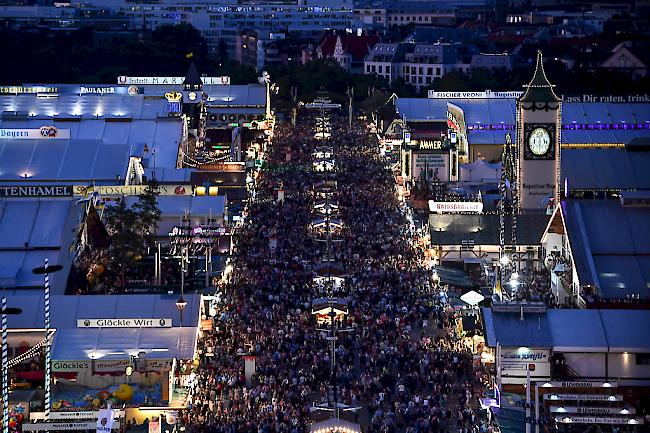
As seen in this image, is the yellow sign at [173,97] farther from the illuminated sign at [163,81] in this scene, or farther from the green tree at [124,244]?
the green tree at [124,244]

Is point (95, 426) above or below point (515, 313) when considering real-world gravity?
below

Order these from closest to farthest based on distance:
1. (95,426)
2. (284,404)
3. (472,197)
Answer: (95,426) → (284,404) → (472,197)

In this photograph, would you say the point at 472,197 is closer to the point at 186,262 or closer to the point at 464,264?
the point at 464,264

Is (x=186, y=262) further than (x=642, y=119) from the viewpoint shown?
No

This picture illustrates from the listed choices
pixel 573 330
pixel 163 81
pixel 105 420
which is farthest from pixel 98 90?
pixel 105 420

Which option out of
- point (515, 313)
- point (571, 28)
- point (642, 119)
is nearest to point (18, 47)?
point (571, 28)

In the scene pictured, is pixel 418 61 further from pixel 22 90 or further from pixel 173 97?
pixel 173 97
